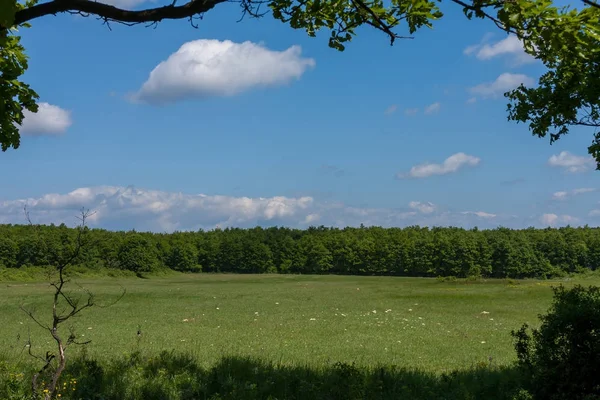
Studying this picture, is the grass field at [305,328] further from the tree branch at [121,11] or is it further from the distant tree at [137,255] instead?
the distant tree at [137,255]

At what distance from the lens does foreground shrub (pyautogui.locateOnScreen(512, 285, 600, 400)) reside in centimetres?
698

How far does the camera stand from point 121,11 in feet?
17.8

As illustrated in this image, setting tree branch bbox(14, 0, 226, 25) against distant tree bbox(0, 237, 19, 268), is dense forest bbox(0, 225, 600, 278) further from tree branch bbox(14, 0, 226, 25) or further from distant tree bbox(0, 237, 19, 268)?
tree branch bbox(14, 0, 226, 25)

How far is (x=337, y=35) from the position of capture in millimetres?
6301

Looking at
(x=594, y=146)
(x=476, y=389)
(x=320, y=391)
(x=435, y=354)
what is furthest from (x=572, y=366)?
(x=435, y=354)

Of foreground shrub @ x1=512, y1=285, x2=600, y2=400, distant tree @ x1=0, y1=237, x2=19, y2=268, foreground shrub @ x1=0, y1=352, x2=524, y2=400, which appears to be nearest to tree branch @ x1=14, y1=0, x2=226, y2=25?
foreground shrub @ x1=0, y1=352, x2=524, y2=400

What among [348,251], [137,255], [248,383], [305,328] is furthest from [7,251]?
[248,383]

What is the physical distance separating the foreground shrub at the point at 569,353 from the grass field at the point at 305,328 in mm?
4745

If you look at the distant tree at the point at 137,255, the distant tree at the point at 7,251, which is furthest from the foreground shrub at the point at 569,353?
the distant tree at the point at 7,251

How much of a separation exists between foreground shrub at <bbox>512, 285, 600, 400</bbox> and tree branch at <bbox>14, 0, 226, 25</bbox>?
20.1ft

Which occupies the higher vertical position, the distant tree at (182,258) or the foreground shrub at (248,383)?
the foreground shrub at (248,383)

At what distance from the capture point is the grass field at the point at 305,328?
14.6 m

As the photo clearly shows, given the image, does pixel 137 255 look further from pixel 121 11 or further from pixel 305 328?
pixel 121 11

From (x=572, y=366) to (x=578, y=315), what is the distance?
68 cm
